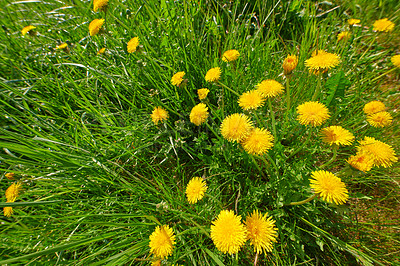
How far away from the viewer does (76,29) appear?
2041 mm

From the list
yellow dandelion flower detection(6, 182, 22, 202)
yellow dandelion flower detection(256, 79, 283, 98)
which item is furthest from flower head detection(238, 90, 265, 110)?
yellow dandelion flower detection(6, 182, 22, 202)

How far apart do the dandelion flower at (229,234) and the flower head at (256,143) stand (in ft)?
0.96

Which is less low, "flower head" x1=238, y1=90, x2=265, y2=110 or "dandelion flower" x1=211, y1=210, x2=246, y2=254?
"flower head" x1=238, y1=90, x2=265, y2=110

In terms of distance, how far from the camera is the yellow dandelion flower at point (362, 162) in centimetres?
87

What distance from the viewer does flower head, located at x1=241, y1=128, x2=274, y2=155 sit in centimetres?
89

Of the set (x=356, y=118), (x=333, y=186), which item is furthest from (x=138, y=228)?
(x=356, y=118)

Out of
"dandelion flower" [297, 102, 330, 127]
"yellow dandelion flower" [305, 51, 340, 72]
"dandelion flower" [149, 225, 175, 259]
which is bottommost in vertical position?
"dandelion flower" [149, 225, 175, 259]

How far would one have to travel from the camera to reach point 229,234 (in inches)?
32.6

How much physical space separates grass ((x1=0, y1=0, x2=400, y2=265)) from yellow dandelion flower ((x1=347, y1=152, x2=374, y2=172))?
0.07 metres

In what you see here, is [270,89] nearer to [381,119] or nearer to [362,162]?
[362,162]

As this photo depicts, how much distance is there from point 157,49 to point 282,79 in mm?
1032

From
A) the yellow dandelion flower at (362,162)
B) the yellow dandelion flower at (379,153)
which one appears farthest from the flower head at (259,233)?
the yellow dandelion flower at (379,153)

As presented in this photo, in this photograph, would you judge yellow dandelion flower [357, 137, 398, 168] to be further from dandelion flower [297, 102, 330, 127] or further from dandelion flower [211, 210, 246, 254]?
dandelion flower [211, 210, 246, 254]

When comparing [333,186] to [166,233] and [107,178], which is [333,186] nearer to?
[166,233]
